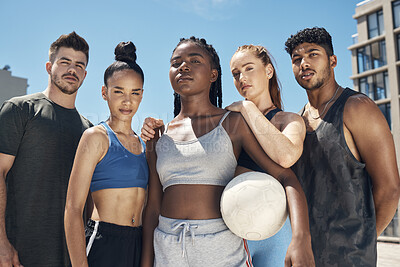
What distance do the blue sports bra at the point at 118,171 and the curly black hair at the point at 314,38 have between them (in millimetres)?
1851

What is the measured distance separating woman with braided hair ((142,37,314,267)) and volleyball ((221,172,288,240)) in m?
0.10

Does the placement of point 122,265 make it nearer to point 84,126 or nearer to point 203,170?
point 203,170

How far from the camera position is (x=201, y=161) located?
8.80 feet

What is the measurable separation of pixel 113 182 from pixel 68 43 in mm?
1891

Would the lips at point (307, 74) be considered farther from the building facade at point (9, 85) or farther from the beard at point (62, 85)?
the building facade at point (9, 85)

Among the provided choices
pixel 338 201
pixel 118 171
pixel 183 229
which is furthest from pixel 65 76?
pixel 338 201

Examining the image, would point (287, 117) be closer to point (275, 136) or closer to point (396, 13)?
point (275, 136)

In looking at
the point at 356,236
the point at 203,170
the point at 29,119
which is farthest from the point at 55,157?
the point at 356,236

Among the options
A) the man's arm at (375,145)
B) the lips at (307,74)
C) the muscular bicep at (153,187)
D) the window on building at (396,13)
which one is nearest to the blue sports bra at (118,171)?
the muscular bicep at (153,187)

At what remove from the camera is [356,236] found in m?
3.07

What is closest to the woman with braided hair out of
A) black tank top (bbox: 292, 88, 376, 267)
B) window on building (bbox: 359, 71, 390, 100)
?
black tank top (bbox: 292, 88, 376, 267)

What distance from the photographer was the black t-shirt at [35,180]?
142 inches

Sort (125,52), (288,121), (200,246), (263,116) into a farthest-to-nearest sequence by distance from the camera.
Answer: (125,52) → (288,121) → (263,116) → (200,246)

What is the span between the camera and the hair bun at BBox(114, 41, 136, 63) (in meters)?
3.42
